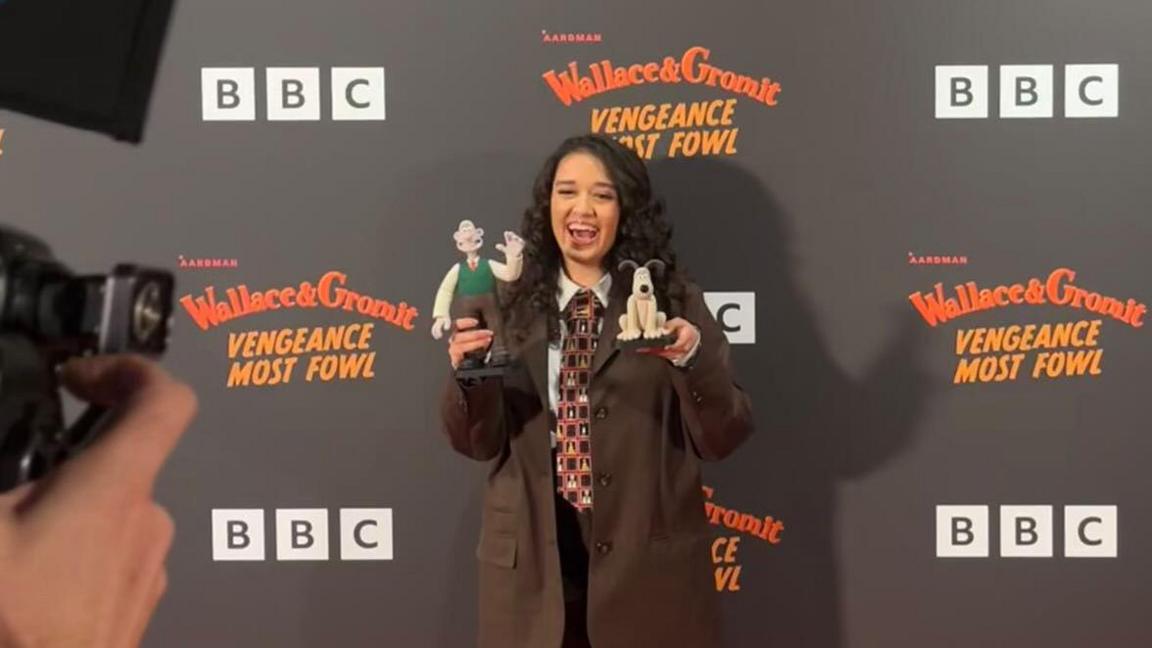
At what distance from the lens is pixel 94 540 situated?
0.38 meters

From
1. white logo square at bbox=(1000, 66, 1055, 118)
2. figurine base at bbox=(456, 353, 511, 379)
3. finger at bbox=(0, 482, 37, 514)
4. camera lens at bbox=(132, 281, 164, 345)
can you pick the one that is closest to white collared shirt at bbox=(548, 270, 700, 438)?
figurine base at bbox=(456, 353, 511, 379)

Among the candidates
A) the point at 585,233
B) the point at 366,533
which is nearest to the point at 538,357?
the point at 585,233

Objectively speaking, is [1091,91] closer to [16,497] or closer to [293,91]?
[293,91]

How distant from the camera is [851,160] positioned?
2061 mm

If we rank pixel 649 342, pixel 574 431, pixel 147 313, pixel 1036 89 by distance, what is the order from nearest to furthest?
pixel 147 313 < pixel 649 342 < pixel 574 431 < pixel 1036 89

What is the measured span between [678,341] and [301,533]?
0.95 meters

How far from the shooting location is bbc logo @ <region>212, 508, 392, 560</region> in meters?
2.13

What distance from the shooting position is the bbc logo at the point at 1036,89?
80.2 inches

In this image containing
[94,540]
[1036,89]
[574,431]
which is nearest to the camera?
[94,540]

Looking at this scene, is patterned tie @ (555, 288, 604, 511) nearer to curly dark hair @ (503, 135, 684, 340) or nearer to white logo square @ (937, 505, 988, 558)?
curly dark hair @ (503, 135, 684, 340)

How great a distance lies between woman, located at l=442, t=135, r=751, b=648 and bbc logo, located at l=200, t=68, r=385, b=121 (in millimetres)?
511

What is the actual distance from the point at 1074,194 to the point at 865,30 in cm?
49

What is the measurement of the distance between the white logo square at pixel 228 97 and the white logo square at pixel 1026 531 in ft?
5.31

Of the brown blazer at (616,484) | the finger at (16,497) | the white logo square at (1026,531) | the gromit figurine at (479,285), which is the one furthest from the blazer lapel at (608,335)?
the finger at (16,497)
